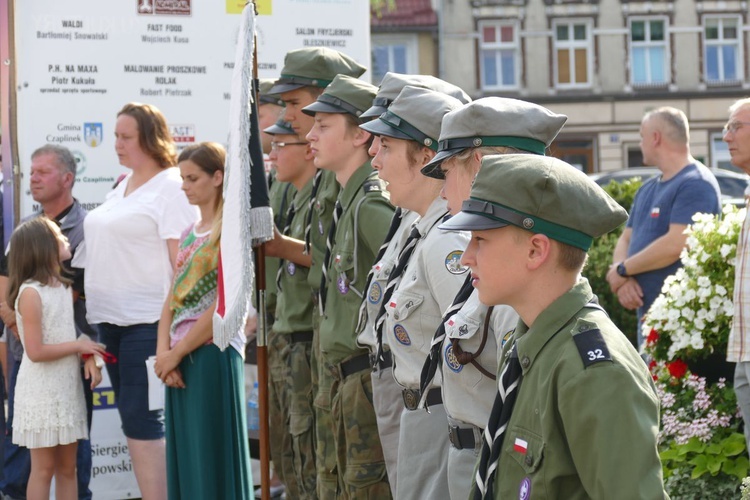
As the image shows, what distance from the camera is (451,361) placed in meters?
3.27

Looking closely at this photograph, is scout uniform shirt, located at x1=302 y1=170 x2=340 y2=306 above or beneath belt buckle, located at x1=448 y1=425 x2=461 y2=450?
above

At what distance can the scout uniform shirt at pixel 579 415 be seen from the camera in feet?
7.81

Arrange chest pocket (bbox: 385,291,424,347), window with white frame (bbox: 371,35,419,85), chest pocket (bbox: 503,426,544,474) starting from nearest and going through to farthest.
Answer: chest pocket (bbox: 503,426,544,474) → chest pocket (bbox: 385,291,424,347) → window with white frame (bbox: 371,35,419,85)

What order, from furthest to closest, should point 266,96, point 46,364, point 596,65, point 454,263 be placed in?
point 596,65, point 266,96, point 46,364, point 454,263

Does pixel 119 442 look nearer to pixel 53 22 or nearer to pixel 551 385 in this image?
pixel 53 22

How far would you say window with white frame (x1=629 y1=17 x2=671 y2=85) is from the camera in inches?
1478

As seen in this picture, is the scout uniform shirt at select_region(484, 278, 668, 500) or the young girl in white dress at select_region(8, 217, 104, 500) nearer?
the scout uniform shirt at select_region(484, 278, 668, 500)

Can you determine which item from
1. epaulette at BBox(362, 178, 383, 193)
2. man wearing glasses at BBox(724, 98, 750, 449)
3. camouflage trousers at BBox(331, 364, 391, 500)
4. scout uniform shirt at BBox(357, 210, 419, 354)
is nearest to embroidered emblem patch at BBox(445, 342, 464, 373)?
scout uniform shirt at BBox(357, 210, 419, 354)

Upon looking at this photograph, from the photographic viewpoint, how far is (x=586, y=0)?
37219 mm

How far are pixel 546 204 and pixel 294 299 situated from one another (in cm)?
351

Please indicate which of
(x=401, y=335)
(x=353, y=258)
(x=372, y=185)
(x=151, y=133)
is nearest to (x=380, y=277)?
(x=401, y=335)

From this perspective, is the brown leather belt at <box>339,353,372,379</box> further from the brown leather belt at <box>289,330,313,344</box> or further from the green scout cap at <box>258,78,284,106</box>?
the green scout cap at <box>258,78,284,106</box>

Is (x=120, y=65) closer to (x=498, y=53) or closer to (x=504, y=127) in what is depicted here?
(x=504, y=127)

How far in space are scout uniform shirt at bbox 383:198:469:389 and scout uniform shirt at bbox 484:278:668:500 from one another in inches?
40.3
